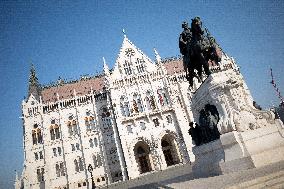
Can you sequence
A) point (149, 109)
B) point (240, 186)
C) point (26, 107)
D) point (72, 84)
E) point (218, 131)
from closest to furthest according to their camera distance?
point (240, 186)
point (218, 131)
point (149, 109)
point (26, 107)
point (72, 84)

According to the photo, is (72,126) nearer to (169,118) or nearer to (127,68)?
(127,68)

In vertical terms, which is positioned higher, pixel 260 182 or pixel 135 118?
pixel 135 118

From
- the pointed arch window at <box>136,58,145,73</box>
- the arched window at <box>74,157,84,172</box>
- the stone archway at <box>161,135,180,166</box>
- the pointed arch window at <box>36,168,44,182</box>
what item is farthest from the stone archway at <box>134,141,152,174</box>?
the pointed arch window at <box>36,168,44,182</box>

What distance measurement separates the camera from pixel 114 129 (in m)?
36.7

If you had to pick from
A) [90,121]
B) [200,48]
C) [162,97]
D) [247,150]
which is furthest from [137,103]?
[247,150]

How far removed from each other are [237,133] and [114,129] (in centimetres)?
3031

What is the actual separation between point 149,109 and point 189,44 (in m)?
27.8

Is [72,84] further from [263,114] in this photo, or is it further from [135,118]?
[263,114]

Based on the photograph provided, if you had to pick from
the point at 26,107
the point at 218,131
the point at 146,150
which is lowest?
the point at 218,131

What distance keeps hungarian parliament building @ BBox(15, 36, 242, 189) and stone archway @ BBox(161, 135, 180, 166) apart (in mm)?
155

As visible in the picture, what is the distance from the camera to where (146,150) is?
124 ft

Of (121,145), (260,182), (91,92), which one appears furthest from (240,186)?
(91,92)

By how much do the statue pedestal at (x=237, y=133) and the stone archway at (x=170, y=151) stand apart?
28.3m

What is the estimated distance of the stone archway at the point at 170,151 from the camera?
3678cm
